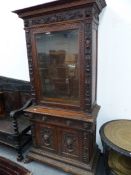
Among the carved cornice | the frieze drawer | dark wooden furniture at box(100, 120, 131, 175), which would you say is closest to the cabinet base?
dark wooden furniture at box(100, 120, 131, 175)

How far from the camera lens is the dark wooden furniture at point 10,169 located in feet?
5.98

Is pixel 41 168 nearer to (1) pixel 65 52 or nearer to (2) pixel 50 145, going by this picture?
(2) pixel 50 145

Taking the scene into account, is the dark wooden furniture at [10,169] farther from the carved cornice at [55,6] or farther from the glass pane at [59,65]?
the carved cornice at [55,6]

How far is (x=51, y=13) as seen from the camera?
1.64 meters

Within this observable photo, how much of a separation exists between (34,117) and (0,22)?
1.52 meters

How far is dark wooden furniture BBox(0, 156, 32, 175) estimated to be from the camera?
182 cm

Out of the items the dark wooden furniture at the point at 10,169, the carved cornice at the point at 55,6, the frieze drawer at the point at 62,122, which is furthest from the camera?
the dark wooden furniture at the point at 10,169

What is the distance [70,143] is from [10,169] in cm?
74

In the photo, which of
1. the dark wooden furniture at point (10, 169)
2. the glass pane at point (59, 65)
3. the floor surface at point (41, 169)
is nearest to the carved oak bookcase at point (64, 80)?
the glass pane at point (59, 65)

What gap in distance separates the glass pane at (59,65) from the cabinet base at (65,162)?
0.70m

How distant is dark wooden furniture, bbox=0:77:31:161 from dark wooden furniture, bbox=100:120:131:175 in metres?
1.06

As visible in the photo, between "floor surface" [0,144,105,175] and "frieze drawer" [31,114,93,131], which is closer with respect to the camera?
"frieze drawer" [31,114,93,131]

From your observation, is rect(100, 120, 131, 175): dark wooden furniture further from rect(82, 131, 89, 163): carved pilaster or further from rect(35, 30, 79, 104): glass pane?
rect(35, 30, 79, 104): glass pane

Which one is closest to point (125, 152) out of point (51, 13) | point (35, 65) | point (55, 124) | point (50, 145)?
point (55, 124)
